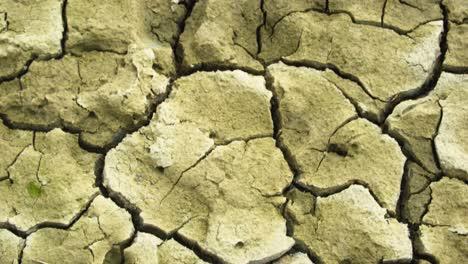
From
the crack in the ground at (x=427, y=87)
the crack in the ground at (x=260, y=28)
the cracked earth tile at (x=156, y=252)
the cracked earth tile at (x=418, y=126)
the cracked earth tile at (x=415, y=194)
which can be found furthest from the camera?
the crack in the ground at (x=260, y=28)

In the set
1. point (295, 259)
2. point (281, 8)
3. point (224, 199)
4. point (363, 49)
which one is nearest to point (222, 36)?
point (281, 8)

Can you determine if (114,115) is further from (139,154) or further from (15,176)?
(15,176)

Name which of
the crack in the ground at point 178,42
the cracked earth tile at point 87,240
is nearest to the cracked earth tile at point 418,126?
the crack in the ground at point 178,42

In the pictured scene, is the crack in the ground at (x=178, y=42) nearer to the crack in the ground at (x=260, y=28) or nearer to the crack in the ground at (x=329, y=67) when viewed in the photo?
the crack in the ground at (x=260, y=28)

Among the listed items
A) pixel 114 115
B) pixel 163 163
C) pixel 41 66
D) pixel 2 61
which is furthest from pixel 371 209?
pixel 2 61

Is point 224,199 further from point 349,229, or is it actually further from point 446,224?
point 446,224

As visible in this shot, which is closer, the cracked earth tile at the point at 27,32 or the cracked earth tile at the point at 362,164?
the cracked earth tile at the point at 362,164
